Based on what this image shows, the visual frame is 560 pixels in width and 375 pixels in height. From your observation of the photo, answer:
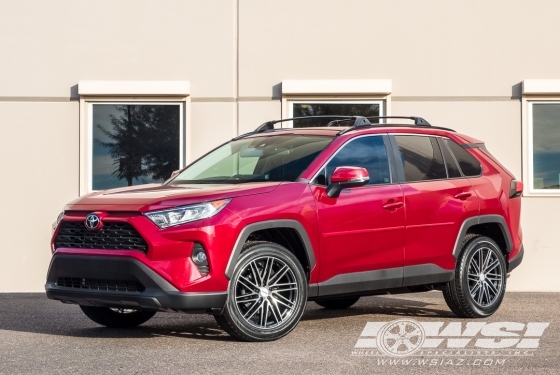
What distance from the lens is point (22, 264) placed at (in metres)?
13.4

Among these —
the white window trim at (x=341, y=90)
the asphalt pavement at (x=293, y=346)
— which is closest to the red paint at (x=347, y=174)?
the asphalt pavement at (x=293, y=346)

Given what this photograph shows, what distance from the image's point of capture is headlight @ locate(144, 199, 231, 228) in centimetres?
747

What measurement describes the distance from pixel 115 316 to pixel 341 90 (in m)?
5.57

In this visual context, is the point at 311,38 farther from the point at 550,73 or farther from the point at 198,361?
the point at 198,361

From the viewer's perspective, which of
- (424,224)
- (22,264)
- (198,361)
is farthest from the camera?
(22,264)

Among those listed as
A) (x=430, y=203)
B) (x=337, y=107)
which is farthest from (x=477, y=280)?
(x=337, y=107)

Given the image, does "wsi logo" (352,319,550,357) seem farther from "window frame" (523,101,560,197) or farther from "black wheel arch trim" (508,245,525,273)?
"window frame" (523,101,560,197)

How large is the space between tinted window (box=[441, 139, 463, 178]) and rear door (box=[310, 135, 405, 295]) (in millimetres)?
845

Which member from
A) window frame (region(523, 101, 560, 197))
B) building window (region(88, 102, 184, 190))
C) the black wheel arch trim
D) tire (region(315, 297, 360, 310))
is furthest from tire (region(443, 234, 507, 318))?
building window (region(88, 102, 184, 190))

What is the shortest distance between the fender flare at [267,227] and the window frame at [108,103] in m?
5.70

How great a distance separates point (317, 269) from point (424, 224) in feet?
4.24

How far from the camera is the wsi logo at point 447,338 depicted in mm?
7418

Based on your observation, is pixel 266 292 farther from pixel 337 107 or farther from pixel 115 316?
pixel 337 107

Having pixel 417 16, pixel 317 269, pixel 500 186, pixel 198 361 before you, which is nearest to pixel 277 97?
pixel 417 16
